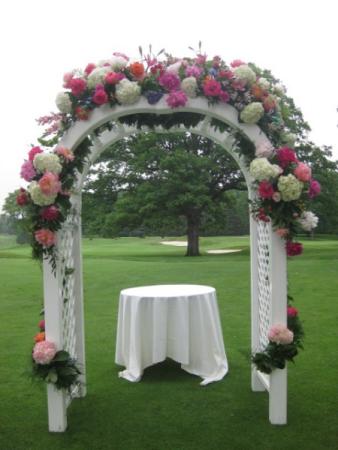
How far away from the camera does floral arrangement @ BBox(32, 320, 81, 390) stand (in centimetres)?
395

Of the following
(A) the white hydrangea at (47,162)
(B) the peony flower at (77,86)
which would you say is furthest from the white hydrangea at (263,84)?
(A) the white hydrangea at (47,162)

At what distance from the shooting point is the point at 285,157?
3.90 m

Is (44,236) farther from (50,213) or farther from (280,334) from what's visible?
(280,334)

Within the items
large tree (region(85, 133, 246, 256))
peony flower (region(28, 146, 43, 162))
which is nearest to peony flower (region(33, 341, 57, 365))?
peony flower (region(28, 146, 43, 162))

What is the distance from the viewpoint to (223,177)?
23.4m

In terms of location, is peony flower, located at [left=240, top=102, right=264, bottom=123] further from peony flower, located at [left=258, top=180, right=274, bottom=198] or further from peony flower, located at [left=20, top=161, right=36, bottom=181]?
peony flower, located at [left=20, top=161, right=36, bottom=181]

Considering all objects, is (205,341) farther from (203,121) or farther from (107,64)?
(107,64)

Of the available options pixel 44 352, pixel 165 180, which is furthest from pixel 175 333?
pixel 165 180

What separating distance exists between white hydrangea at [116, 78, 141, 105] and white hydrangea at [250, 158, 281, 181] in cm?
102

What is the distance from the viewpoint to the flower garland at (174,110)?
384 cm

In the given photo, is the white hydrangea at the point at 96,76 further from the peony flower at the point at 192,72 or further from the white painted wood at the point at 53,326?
the white painted wood at the point at 53,326

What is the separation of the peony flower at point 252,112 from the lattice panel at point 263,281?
841mm

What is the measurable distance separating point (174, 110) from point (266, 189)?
0.94 metres

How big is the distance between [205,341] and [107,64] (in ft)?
9.17
